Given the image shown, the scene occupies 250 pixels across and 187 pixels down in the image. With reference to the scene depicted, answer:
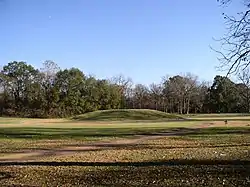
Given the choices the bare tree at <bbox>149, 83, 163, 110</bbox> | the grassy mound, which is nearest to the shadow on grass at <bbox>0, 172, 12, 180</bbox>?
the grassy mound

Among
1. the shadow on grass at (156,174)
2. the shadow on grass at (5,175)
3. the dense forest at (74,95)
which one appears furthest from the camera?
the dense forest at (74,95)

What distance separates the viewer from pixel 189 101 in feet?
356

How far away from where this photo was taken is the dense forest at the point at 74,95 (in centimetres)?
9062

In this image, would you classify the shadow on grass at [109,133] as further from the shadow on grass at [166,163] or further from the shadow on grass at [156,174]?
the shadow on grass at [156,174]

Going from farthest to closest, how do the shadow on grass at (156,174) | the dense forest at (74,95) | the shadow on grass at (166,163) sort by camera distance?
the dense forest at (74,95)
the shadow on grass at (166,163)
the shadow on grass at (156,174)

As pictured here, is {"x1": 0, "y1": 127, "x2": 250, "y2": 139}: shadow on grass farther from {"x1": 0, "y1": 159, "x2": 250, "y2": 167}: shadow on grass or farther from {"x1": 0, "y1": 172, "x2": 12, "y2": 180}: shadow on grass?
{"x1": 0, "y1": 172, "x2": 12, "y2": 180}: shadow on grass

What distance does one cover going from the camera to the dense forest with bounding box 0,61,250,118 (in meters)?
90.6

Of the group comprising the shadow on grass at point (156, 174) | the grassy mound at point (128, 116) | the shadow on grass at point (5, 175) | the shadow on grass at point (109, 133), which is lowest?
the shadow on grass at point (5, 175)

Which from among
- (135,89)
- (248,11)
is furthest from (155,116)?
(248,11)

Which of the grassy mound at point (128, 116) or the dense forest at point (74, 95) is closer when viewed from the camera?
the grassy mound at point (128, 116)

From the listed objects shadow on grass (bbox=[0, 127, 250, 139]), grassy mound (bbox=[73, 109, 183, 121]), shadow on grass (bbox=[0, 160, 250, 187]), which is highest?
grassy mound (bbox=[73, 109, 183, 121])

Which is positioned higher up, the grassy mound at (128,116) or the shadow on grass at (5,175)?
the grassy mound at (128,116)

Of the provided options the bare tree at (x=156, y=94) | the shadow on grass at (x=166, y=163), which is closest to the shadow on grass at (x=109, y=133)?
the shadow on grass at (x=166, y=163)

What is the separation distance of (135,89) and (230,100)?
92.7ft
